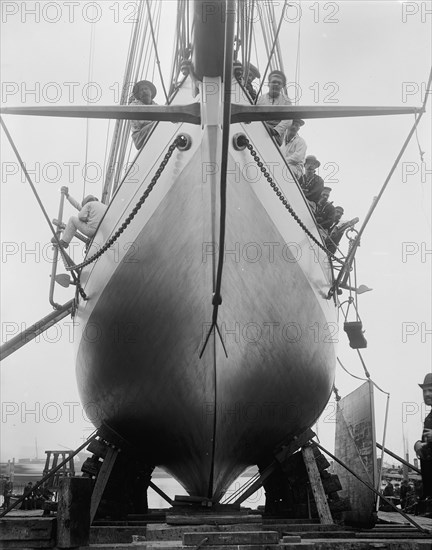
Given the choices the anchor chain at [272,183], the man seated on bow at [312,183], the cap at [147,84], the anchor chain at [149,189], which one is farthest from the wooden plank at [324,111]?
the man seated on bow at [312,183]

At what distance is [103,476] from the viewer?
493cm

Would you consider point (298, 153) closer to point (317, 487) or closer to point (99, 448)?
point (317, 487)

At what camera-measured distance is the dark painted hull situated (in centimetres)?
405

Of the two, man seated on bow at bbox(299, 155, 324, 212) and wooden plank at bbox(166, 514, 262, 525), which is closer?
wooden plank at bbox(166, 514, 262, 525)

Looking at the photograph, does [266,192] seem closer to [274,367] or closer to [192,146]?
[192,146]

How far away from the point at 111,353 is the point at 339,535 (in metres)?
1.91

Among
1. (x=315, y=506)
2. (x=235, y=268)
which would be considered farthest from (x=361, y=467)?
(x=235, y=268)

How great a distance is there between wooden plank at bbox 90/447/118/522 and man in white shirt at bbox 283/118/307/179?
276 centimetres

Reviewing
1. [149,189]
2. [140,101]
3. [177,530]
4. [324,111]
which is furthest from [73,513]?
[140,101]

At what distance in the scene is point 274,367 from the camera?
437 cm

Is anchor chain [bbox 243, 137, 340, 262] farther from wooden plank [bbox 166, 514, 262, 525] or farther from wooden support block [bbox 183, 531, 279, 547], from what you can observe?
wooden support block [bbox 183, 531, 279, 547]

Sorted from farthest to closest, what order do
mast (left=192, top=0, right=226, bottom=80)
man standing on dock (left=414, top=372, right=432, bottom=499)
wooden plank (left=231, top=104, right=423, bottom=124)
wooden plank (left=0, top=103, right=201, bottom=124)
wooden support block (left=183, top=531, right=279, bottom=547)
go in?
man standing on dock (left=414, top=372, right=432, bottom=499), mast (left=192, top=0, right=226, bottom=80), wooden plank (left=231, top=104, right=423, bottom=124), wooden plank (left=0, top=103, right=201, bottom=124), wooden support block (left=183, top=531, right=279, bottom=547)

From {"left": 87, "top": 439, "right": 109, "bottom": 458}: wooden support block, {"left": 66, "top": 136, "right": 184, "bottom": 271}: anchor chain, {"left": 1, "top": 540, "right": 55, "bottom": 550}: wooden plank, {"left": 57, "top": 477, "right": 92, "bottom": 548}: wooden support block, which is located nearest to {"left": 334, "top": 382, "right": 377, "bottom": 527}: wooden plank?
{"left": 87, "top": 439, "right": 109, "bottom": 458}: wooden support block

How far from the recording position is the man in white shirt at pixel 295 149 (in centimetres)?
562
